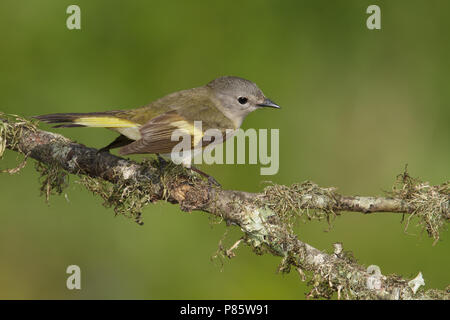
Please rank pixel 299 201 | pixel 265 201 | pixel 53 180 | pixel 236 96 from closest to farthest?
1. pixel 265 201
2. pixel 299 201
3. pixel 53 180
4. pixel 236 96

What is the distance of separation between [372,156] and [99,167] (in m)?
2.77

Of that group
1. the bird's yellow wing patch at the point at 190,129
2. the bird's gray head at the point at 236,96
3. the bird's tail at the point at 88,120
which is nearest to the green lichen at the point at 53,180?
the bird's tail at the point at 88,120

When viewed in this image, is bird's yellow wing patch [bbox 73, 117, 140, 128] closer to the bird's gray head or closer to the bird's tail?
the bird's tail

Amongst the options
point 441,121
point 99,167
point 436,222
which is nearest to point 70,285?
point 99,167

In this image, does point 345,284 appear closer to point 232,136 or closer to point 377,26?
point 232,136

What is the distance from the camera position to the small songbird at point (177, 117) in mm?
4082

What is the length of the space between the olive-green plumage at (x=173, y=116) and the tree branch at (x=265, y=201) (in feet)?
0.52

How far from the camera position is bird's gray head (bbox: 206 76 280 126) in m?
4.88

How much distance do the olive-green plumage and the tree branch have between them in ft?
0.52

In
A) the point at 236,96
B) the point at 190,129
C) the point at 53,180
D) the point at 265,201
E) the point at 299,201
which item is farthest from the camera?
the point at 236,96

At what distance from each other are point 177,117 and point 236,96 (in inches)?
27.3

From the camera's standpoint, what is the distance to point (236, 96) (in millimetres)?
4941

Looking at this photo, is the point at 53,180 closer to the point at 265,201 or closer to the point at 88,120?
the point at 88,120

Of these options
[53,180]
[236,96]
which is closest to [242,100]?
[236,96]
